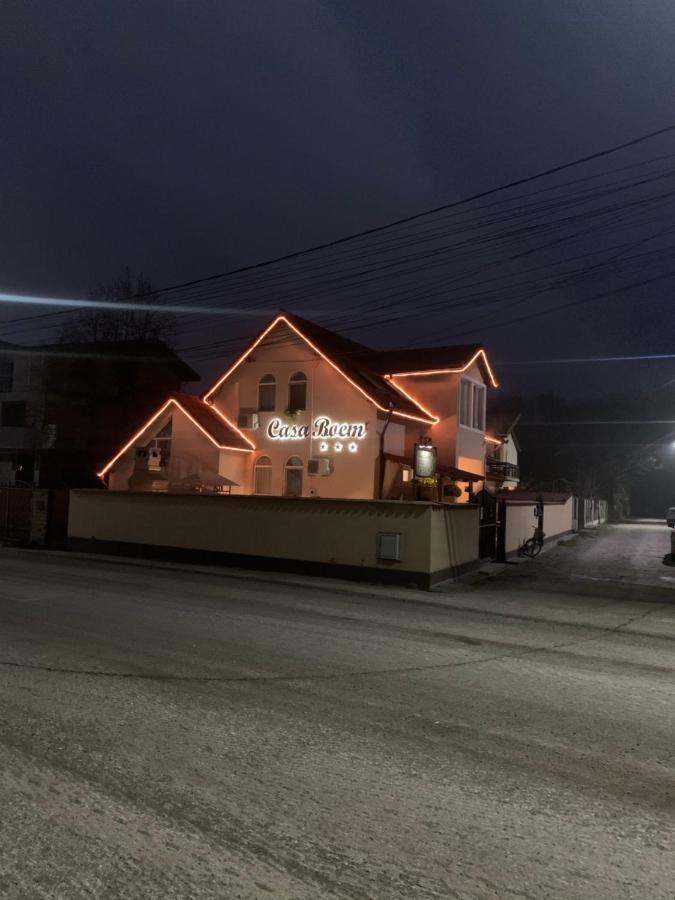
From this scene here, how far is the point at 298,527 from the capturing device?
16.7 m

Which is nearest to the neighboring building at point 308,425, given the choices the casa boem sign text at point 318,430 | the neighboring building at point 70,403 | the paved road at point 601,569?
the casa boem sign text at point 318,430

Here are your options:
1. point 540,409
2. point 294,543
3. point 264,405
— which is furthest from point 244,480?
point 540,409

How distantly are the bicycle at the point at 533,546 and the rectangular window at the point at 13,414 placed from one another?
30832 mm

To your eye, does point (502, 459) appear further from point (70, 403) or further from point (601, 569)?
point (70, 403)

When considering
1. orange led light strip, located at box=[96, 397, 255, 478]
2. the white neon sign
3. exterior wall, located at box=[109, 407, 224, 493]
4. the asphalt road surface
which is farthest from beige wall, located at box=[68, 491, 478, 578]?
the white neon sign

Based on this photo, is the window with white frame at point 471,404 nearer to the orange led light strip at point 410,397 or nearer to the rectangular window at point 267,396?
the orange led light strip at point 410,397

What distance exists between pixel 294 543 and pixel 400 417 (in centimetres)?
883

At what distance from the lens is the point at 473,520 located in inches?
704

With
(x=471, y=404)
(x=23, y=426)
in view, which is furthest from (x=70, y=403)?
(x=471, y=404)

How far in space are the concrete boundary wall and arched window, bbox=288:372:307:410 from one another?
23.7 ft

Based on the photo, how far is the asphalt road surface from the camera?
3258mm

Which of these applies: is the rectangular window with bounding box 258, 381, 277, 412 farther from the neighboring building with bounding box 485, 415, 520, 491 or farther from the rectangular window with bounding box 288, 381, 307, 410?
the neighboring building with bounding box 485, 415, 520, 491

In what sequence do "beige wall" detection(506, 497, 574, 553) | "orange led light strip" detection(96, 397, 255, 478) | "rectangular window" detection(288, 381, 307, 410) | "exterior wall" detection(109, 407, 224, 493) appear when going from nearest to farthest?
1. "beige wall" detection(506, 497, 574, 553)
2. "orange led light strip" detection(96, 397, 255, 478)
3. "exterior wall" detection(109, 407, 224, 493)
4. "rectangular window" detection(288, 381, 307, 410)

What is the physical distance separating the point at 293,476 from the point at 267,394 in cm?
339
